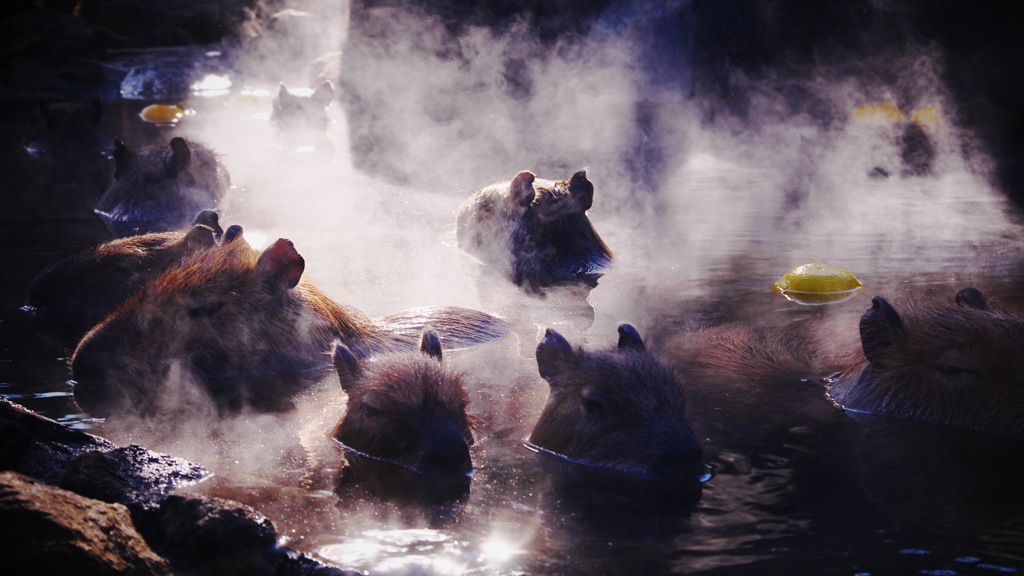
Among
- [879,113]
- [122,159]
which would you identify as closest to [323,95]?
[122,159]

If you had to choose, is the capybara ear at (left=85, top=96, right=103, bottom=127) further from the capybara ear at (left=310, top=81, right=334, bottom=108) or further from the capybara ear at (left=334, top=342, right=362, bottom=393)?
the capybara ear at (left=334, top=342, right=362, bottom=393)

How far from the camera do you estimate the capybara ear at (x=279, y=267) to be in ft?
18.6

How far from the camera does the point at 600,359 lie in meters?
4.57

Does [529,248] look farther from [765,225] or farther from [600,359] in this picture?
[600,359]

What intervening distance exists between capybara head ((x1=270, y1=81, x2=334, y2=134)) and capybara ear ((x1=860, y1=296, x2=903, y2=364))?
14712mm

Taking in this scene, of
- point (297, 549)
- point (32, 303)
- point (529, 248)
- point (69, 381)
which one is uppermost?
point (529, 248)

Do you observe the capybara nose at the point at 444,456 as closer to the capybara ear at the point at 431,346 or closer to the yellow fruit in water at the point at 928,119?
the capybara ear at the point at 431,346

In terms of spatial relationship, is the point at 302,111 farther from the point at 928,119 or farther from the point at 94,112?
the point at 928,119

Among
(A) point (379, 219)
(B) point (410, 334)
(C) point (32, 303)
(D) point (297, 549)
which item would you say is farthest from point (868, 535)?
(A) point (379, 219)

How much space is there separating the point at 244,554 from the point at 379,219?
7.54 meters

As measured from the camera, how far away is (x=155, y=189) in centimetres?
1084

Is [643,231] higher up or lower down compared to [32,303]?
higher up

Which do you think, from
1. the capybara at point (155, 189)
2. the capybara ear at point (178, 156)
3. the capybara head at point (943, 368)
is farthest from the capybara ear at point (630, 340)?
the capybara ear at point (178, 156)

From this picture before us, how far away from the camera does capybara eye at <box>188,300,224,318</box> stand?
18.0 ft
